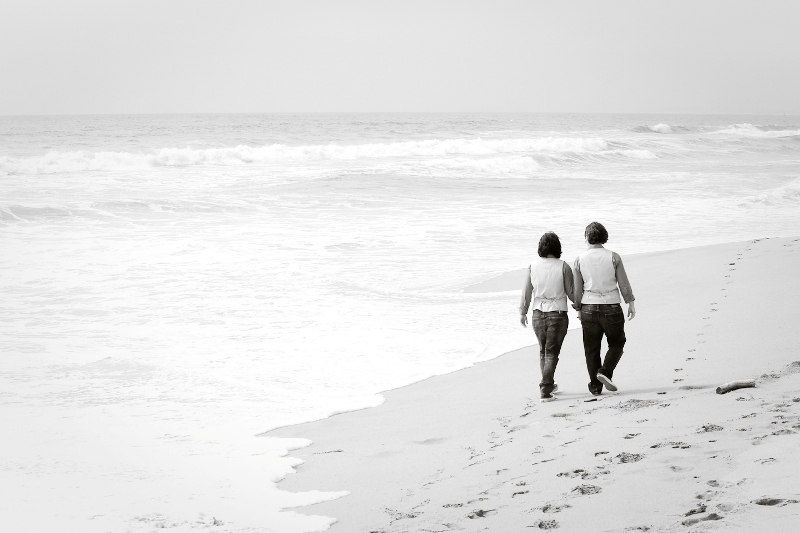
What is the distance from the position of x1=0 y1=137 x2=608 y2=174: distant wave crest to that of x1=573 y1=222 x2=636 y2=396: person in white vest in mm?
29919

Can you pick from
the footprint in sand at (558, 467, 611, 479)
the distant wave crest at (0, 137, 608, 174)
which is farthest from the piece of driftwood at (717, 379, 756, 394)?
the distant wave crest at (0, 137, 608, 174)

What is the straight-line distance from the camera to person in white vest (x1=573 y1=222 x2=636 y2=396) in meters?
5.59

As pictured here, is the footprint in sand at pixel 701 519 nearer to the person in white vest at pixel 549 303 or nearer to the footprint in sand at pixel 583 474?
the footprint in sand at pixel 583 474

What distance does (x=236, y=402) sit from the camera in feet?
20.9

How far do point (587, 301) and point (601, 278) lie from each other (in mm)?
207

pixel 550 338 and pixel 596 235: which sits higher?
pixel 596 235

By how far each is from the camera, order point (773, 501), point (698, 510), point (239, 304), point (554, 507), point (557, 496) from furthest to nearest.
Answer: point (239, 304) < point (557, 496) < point (554, 507) < point (698, 510) < point (773, 501)

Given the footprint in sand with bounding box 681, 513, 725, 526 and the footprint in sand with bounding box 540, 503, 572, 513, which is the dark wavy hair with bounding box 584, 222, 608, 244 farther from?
the footprint in sand with bounding box 681, 513, 725, 526

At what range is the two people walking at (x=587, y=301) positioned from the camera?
559 cm

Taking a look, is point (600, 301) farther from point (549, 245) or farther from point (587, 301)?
point (549, 245)

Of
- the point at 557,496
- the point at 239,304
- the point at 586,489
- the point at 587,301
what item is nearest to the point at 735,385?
the point at 587,301

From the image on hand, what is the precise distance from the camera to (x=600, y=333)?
5.68 metres

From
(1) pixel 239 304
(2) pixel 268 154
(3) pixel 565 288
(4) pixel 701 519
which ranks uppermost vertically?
(2) pixel 268 154

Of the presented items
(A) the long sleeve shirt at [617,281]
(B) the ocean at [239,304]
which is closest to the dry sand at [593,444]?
(B) the ocean at [239,304]
